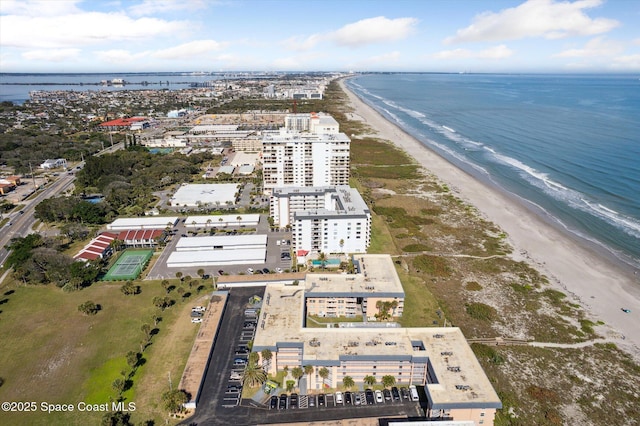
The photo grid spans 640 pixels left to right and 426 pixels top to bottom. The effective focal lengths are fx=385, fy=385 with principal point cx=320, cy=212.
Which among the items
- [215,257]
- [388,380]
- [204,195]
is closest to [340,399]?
[388,380]

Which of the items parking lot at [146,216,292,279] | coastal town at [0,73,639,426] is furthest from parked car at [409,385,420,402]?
parking lot at [146,216,292,279]

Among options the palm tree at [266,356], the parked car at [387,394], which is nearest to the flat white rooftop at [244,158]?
the palm tree at [266,356]

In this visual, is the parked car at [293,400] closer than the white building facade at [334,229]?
Yes

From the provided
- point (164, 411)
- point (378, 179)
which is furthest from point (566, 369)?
point (378, 179)

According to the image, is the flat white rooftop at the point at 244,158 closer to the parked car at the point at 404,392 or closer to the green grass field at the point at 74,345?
the green grass field at the point at 74,345

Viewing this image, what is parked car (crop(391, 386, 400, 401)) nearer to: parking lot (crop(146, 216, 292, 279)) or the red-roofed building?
parking lot (crop(146, 216, 292, 279))

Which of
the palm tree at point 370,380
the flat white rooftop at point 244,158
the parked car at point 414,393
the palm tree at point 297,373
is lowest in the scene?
the parked car at point 414,393

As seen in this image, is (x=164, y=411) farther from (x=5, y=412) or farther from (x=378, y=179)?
(x=378, y=179)
